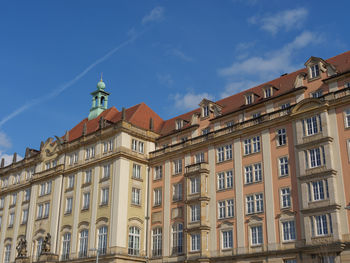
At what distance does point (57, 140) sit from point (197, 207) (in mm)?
25382

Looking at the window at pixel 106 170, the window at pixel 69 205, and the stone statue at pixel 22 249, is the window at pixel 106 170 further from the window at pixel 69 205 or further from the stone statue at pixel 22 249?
the stone statue at pixel 22 249

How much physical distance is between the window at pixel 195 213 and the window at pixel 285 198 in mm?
9248

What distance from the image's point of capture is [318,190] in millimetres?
39781

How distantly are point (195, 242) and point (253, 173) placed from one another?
29.9 feet

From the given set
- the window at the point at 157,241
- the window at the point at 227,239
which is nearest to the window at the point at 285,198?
the window at the point at 227,239

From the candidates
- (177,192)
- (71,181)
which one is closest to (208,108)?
(177,192)

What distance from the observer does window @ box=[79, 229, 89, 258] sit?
175 feet

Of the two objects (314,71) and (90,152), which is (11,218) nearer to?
(90,152)

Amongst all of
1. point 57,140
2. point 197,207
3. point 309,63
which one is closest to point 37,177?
point 57,140

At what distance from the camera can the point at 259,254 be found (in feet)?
137

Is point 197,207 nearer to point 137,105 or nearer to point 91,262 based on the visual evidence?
point 91,262

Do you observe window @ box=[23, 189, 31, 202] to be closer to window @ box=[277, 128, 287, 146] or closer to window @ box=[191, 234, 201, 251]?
window @ box=[191, 234, 201, 251]

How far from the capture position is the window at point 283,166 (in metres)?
43.1

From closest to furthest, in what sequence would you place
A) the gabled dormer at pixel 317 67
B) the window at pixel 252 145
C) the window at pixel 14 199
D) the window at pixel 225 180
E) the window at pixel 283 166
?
1. the window at pixel 283 166
2. the gabled dormer at pixel 317 67
3. the window at pixel 252 145
4. the window at pixel 225 180
5. the window at pixel 14 199
